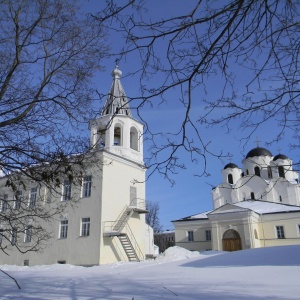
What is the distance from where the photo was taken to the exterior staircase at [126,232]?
23259mm

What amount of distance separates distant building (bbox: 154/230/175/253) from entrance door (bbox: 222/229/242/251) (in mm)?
34187

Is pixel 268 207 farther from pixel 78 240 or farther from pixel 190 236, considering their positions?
pixel 78 240

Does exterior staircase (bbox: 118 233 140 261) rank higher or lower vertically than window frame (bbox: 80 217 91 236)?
lower

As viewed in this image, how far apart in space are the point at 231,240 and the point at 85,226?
1687 cm

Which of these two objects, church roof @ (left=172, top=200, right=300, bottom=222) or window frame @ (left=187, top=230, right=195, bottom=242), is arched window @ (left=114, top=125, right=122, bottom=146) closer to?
church roof @ (left=172, top=200, right=300, bottom=222)

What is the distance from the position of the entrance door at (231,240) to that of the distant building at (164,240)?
112ft

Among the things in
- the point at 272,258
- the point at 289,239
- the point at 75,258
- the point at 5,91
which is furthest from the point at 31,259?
the point at 289,239

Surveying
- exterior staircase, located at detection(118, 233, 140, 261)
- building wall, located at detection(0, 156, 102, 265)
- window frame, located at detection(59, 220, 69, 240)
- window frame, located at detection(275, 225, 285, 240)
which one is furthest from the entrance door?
window frame, located at detection(59, 220, 69, 240)

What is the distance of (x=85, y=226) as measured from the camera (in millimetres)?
24000

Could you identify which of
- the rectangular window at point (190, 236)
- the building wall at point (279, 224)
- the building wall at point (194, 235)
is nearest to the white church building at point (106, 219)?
the building wall at point (194, 235)

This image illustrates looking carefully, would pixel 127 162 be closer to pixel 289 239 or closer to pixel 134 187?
pixel 134 187

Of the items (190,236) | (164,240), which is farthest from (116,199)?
(164,240)

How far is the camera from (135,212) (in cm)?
2603

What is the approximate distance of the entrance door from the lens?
1344 inches
